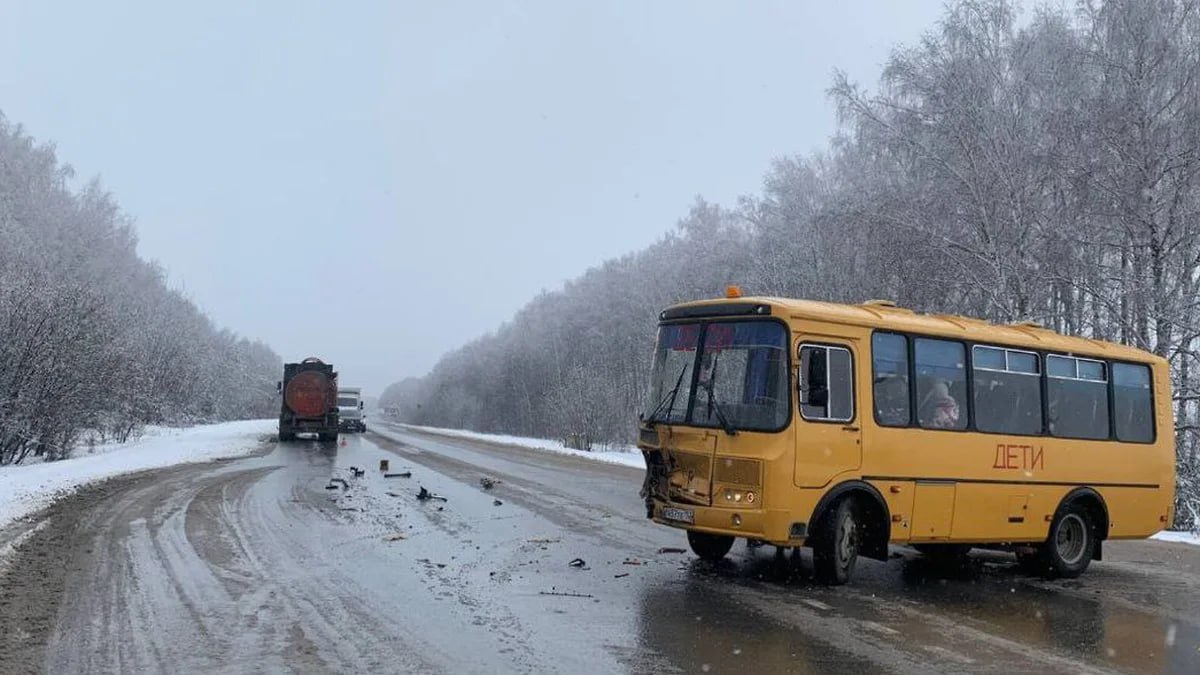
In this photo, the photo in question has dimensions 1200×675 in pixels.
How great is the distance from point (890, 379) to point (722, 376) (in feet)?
5.84

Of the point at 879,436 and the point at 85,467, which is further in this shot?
the point at 85,467

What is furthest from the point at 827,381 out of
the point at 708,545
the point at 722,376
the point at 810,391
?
the point at 708,545

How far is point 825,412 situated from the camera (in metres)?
9.30

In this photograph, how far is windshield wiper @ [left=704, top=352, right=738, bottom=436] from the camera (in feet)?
30.4

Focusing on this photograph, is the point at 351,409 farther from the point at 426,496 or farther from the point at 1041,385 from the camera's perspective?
the point at 1041,385

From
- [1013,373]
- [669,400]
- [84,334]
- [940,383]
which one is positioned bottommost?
[669,400]

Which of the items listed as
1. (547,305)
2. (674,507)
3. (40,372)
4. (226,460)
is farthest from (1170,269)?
(547,305)

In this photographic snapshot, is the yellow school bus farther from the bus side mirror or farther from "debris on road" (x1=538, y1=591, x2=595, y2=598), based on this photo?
"debris on road" (x1=538, y1=591, x2=595, y2=598)

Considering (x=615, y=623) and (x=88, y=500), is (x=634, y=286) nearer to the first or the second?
(x=88, y=500)

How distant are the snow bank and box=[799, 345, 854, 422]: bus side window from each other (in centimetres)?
1053

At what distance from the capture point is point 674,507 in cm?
972

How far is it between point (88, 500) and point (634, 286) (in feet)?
171

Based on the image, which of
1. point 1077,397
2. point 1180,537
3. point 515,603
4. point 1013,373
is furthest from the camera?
point 1180,537

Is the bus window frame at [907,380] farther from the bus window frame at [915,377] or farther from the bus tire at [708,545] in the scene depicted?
the bus tire at [708,545]
